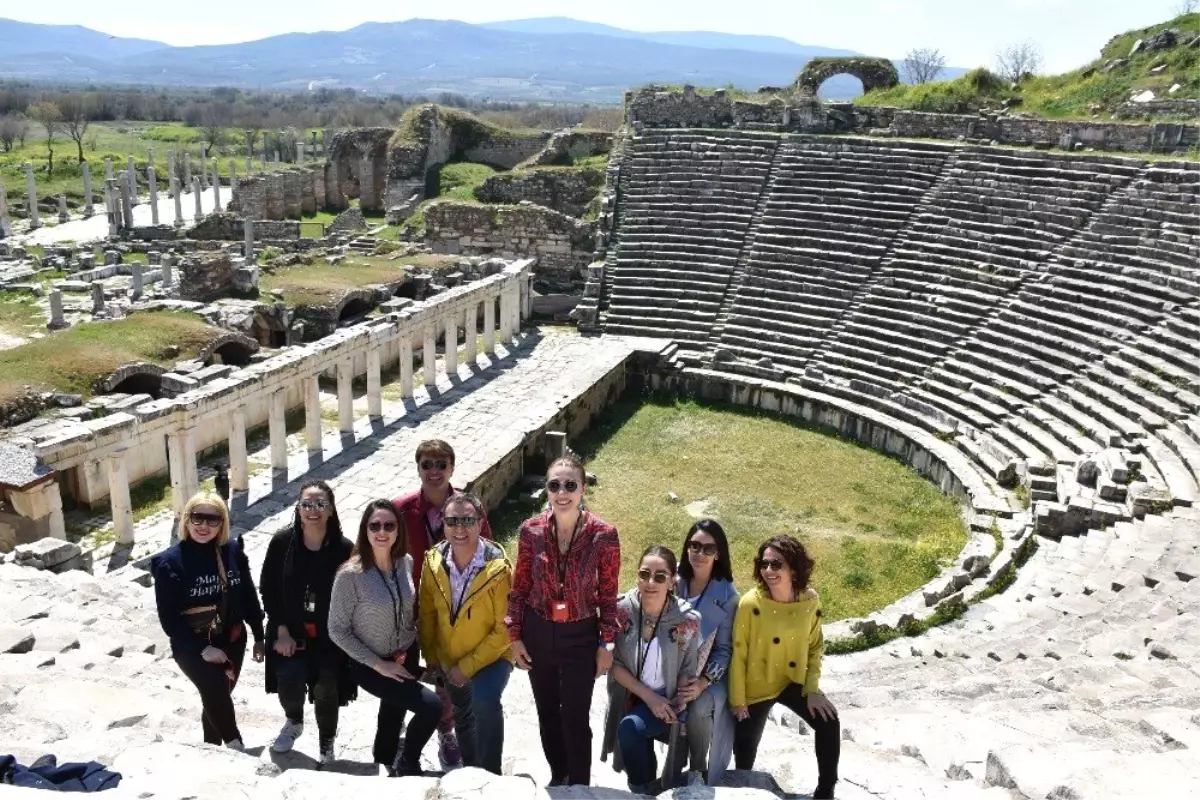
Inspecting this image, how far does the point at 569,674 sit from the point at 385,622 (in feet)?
3.69

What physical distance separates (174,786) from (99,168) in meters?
61.1

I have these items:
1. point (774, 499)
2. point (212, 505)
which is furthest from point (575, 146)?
point (212, 505)

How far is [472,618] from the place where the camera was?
5.76m

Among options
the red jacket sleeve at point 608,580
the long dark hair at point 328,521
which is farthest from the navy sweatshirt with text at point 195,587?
the red jacket sleeve at point 608,580

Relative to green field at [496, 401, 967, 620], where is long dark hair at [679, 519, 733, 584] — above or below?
above

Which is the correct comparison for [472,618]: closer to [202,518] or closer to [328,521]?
[328,521]

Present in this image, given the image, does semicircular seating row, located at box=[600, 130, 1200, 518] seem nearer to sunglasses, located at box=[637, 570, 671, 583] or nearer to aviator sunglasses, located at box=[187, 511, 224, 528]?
sunglasses, located at box=[637, 570, 671, 583]

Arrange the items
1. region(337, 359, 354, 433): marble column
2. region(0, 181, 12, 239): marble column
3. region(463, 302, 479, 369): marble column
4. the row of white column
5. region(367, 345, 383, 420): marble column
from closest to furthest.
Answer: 1. the row of white column
2. region(337, 359, 354, 433): marble column
3. region(367, 345, 383, 420): marble column
4. region(463, 302, 479, 369): marble column
5. region(0, 181, 12, 239): marble column

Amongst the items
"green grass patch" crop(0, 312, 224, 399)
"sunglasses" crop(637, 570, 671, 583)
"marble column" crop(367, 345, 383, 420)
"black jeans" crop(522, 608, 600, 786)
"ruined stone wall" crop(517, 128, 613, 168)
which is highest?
"ruined stone wall" crop(517, 128, 613, 168)

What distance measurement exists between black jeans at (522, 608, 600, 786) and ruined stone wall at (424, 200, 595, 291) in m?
21.7

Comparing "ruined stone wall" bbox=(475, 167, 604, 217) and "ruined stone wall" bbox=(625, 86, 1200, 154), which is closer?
"ruined stone wall" bbox=(625, 86, 1200, 154)

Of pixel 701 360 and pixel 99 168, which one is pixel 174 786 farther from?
pixel 99 168

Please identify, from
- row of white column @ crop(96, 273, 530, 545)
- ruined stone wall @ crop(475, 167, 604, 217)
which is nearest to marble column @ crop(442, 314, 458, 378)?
row of white column @ crop(96, 273, 530, 545)

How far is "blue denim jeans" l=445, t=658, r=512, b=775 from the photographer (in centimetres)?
576
